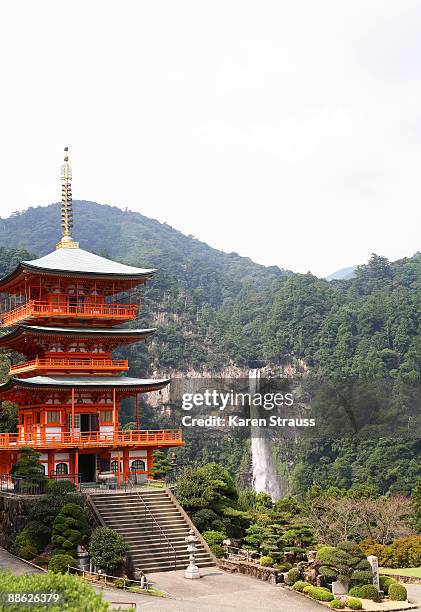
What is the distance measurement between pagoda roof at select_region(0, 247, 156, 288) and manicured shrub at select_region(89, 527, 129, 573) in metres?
10.1

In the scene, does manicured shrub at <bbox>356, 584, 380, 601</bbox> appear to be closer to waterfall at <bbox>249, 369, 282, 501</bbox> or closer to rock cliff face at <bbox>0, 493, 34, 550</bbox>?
rock cliff face at <bbox>0, 493, 34, 550</bbox>

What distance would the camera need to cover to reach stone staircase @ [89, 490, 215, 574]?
24.5 metres

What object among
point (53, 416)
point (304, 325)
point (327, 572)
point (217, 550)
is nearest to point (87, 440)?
point (53, 416)

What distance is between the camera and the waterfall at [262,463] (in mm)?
82625

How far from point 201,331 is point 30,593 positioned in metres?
93.0

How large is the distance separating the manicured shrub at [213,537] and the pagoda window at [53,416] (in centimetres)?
704

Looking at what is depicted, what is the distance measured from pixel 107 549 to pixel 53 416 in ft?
25.8

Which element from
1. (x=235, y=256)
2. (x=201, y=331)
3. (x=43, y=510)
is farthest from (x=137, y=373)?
(x=235, y=256)

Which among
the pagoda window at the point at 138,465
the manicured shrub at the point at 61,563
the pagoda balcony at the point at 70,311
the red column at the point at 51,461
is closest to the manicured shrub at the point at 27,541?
the manicured shrub at the point at 61,563

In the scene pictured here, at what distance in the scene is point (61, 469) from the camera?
29125 millimetres

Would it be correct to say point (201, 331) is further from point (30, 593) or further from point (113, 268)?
point (30, 593)

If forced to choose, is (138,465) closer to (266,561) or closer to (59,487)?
(59,487)

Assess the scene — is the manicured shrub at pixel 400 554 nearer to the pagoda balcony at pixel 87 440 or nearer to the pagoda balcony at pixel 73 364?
the pagoda balcony at pixel 87 440

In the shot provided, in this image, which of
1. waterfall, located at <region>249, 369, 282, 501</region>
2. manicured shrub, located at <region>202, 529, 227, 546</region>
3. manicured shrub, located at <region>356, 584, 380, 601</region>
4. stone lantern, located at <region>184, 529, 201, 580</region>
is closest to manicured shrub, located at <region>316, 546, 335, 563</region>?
manicured shrub, located at <region>356, 584, 380, 601</region>
